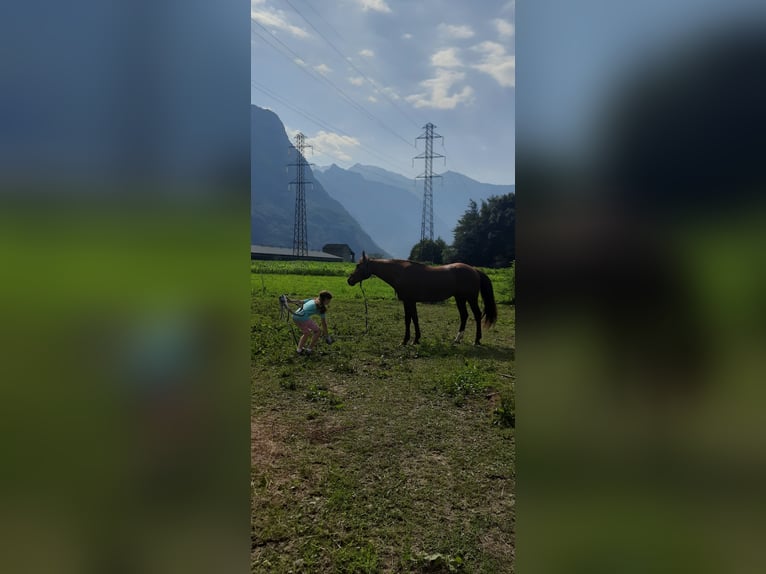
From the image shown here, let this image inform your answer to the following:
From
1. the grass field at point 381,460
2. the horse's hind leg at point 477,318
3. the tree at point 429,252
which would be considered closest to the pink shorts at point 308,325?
the grass field at point 381,460

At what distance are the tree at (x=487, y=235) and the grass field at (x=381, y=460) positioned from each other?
33309mm

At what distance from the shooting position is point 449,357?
9.55 metres

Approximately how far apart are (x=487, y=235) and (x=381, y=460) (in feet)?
133

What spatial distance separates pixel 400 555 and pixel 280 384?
14.8 feet

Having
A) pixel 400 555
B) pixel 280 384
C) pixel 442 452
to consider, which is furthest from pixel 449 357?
pixel 400 555
